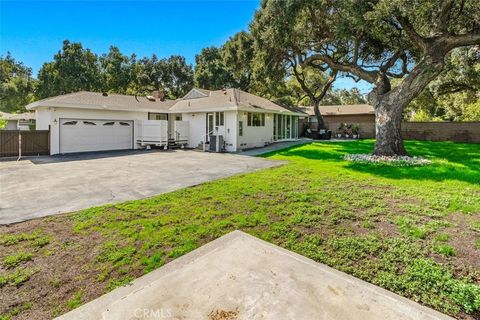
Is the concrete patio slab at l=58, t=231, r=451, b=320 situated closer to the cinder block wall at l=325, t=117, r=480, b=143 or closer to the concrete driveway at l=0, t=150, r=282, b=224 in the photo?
the concrete driveway at l=0, t=150, r=282, b=224

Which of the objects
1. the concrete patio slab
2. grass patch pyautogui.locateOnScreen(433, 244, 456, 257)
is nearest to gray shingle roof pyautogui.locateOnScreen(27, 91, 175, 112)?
the concrete patio slab

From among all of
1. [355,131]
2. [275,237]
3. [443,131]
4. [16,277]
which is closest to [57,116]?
[16,277]

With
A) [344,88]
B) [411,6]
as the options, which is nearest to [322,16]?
[411,6]

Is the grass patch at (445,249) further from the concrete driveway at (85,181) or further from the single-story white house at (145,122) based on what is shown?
the single-story white house at (145,122)

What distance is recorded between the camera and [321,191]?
664 centimetres

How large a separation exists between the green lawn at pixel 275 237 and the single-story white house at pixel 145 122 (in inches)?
380

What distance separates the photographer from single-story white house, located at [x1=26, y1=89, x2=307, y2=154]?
14375mm

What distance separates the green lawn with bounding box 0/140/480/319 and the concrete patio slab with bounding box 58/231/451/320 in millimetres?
260

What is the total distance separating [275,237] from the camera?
4098mm

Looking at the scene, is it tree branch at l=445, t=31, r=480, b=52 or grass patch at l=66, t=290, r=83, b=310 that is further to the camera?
tree branch at l=445, t=31, r=480, b=52

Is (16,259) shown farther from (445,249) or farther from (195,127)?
(195,127)

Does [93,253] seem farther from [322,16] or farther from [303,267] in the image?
[322,16]

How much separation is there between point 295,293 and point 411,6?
10508 mm

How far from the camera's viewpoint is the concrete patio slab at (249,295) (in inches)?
93.0
